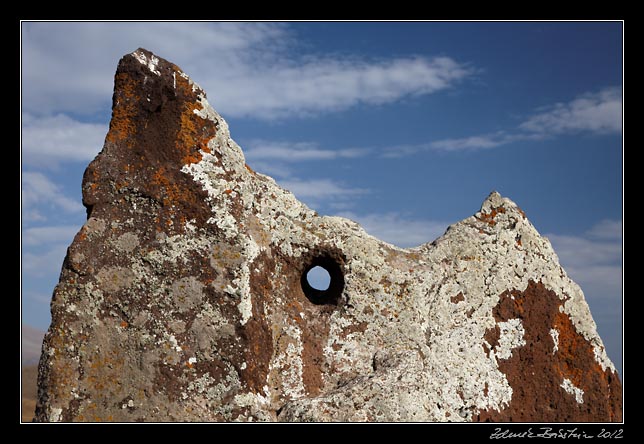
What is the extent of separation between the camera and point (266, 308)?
779 cm

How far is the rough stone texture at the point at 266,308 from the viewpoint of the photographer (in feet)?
23.8

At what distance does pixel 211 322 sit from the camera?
7312 millimetres

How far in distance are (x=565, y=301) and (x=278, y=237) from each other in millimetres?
3387

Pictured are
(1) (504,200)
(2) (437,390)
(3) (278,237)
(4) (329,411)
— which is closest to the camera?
(4) (329,411)

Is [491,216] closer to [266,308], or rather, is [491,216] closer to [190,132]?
[266,308]

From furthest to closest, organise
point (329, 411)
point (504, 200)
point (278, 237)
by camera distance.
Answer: point (504, 200), point (278, 237), point (329, 411)

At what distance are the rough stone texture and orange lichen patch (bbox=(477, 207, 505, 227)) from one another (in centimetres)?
1

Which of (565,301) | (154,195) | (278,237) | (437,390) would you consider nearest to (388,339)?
(437,390)

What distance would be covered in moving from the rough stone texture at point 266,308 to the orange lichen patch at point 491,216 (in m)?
0.01

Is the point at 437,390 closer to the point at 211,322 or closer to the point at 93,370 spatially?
the point at 211,322

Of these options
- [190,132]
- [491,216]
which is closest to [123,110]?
[190,132]

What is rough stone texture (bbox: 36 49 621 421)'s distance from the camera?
7254mm

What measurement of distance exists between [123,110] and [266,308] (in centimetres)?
262

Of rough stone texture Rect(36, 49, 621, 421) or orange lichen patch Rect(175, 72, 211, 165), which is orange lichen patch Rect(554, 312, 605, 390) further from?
orange lichen patch Rect(175, 72, 211, 165)
